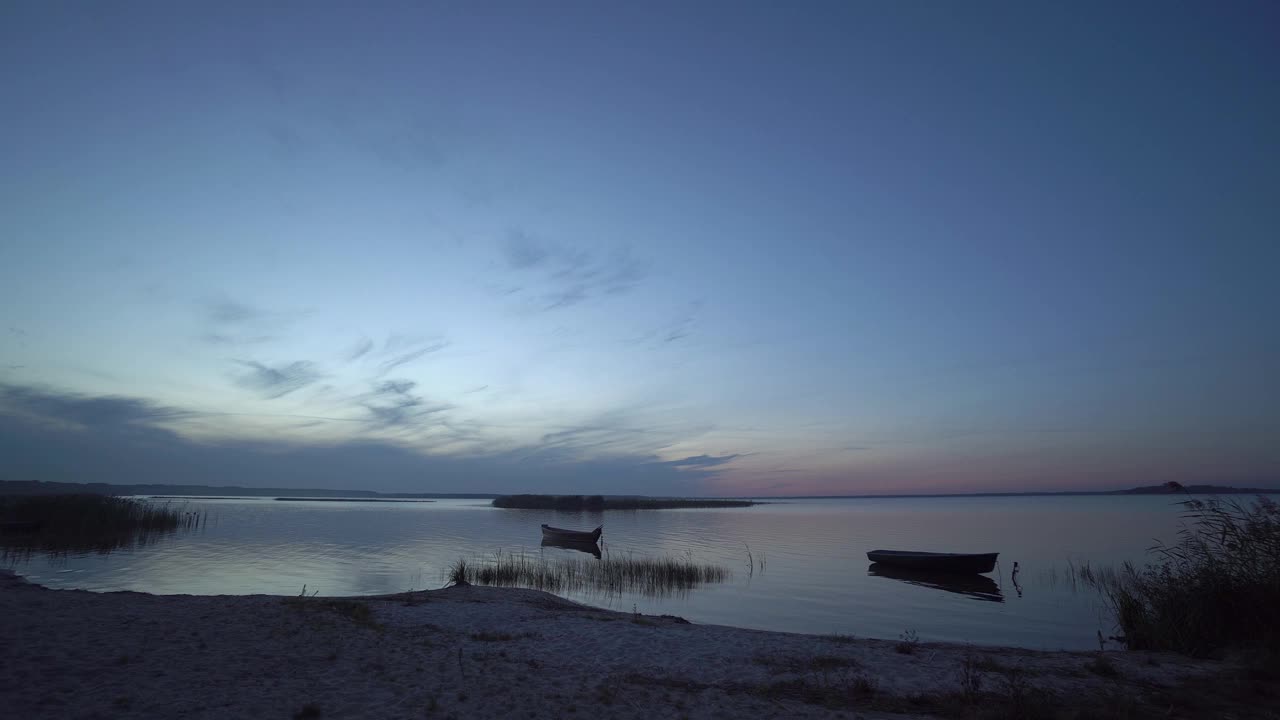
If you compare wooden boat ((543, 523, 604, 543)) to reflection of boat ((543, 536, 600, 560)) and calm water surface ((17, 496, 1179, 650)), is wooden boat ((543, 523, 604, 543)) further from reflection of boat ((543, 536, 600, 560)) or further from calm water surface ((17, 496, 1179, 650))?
calm water surface ((17, 496, 1179, 650))

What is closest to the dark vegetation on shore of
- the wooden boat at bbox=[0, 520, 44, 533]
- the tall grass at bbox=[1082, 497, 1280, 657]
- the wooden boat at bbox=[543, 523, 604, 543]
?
the wooden boat at bbox=[0, 520, 44, 533]

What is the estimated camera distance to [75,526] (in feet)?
123

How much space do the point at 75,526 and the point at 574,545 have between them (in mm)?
31265

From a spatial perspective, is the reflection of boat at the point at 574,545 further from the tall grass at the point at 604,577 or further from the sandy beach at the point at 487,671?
the sandy beach at the point at 487,671

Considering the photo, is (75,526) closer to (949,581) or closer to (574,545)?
(574,545)

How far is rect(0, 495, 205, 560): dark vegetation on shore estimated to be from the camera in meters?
32.9

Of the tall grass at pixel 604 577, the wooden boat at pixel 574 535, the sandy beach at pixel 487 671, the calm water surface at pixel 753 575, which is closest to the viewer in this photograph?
the sandy beach at pixel 487 671

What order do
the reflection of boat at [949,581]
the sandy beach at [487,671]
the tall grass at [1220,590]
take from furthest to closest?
1. the reflection of boat at [949,581]
2. the tall grass at [1220,590]
3. the sandy beach at [487,671]

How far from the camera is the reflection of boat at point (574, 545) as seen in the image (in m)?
44.8

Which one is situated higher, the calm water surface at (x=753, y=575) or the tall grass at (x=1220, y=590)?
the tall grass at (x=1220, y=590)

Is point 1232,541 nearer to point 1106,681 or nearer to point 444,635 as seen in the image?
point 1106,681

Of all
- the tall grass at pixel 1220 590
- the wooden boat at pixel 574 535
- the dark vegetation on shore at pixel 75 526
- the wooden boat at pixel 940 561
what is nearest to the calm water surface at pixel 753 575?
the wooden boat at pixel 940 561

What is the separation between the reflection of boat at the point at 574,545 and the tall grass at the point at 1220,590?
31945 millimetres

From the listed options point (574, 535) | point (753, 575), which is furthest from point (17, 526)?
point (753, 575)
